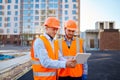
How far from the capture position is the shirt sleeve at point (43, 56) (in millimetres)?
3375

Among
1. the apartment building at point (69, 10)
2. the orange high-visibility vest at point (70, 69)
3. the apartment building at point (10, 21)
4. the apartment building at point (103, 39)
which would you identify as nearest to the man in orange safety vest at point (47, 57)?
the orange high-visibility vest at point (70, 69)

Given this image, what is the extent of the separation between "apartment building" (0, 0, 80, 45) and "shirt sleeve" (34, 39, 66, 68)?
246ft

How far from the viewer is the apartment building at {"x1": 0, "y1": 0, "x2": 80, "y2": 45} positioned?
259ft

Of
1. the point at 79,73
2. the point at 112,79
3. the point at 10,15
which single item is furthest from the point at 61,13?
the point at 79,73

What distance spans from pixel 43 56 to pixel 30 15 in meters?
77.0

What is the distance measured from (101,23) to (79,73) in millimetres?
61891

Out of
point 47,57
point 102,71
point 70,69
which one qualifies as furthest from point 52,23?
point 102,71

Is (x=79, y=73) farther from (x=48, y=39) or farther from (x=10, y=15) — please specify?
(x=10, y=15)

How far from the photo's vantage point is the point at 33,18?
79.5 m

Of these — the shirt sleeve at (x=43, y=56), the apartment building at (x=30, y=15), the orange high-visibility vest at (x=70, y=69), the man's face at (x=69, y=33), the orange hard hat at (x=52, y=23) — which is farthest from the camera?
the apartment building at (x=30, y=15)

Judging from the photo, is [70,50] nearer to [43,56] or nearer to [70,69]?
[70,69]

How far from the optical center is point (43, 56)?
3.37 metres

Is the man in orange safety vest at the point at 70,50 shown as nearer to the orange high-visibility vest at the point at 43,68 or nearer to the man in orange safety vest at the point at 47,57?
the man in orange safety vest at the point at 47,57

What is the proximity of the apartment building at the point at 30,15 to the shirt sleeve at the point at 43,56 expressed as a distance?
2955 inches
